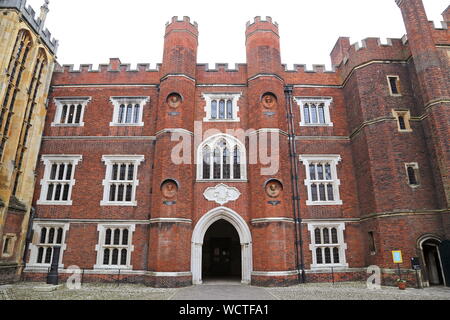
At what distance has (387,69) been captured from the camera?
14586 mm

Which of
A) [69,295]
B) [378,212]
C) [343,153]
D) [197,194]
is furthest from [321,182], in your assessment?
[69,295]

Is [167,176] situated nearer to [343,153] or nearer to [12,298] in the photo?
[12,298]

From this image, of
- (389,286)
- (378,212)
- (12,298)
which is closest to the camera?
(12,298)

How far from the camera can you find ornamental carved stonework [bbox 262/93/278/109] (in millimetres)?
14912

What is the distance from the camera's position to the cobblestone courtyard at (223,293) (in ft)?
32.4

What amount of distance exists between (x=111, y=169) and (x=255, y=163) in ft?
24.9

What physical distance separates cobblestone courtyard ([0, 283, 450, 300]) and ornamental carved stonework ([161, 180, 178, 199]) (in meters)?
4.10

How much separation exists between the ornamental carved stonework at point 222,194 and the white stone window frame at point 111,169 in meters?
3.67

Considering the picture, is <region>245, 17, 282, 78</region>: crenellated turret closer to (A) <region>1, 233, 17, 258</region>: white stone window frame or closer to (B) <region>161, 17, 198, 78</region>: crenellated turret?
(B) <region>161, 17, 198, 78</region>: crenellated turret

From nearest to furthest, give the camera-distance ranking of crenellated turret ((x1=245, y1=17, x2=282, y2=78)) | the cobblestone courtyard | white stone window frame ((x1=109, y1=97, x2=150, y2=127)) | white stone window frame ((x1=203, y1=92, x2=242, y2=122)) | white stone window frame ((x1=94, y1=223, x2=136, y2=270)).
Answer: the cobblestone courtyard → white stone window frame ((x1=94, y1=223, x2=136, y2=270)) → crenellated turret ((x1=245, y1=17, x2=282, y2=78)) → white stone window frame ((x1=203, y1=92, x2=242, y2=122)) → white stone window frame ((x1=109, y1=97, x2=150, y2=127))

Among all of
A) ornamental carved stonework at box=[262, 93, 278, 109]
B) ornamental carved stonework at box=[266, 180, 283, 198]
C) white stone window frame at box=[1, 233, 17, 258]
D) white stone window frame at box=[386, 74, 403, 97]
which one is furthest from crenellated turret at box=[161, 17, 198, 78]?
white stone window frame at box=[1, 233, 17, 258]

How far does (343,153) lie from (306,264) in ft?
20.3

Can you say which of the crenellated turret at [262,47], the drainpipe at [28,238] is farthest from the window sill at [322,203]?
the drainpipe at [28,238]

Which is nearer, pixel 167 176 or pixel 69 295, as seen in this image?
pixel 69 295
